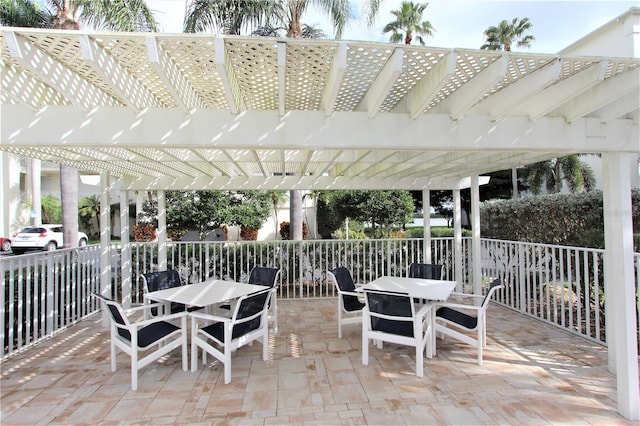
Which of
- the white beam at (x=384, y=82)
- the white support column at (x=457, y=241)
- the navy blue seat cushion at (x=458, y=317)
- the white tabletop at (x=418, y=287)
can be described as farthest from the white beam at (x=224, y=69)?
the white support column at (x=457, y=241)

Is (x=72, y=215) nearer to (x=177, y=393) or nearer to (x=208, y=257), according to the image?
(x=208, y=257)

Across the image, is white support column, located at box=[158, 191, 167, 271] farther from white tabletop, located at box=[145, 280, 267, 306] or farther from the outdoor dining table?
the outdoor dining table

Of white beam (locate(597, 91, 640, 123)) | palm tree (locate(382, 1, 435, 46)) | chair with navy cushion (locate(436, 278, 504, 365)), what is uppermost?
palm tree (locate(382, 1, 435, 46))

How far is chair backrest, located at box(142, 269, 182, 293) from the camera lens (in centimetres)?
442

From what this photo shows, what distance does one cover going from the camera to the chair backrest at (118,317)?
3170mm

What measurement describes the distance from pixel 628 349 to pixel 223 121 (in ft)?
11.7

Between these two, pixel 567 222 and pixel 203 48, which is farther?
pixel 567 222

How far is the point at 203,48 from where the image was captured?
1949 mm

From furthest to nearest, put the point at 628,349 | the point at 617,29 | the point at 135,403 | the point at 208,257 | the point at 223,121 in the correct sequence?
the point at 208,257
the point at 617,29
the point at 135,403
the point at 628,349
the point at 223,121

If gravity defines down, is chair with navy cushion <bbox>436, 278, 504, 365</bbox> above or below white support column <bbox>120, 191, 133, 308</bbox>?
below

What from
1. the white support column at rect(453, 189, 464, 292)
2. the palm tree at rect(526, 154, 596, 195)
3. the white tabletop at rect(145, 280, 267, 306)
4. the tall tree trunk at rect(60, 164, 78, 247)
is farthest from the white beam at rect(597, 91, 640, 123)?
the palm tree at rect(526, 154, 596, 195)

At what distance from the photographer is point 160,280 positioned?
460 cm

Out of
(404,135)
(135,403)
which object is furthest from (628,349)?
(135,403)

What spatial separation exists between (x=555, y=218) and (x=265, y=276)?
678cm
